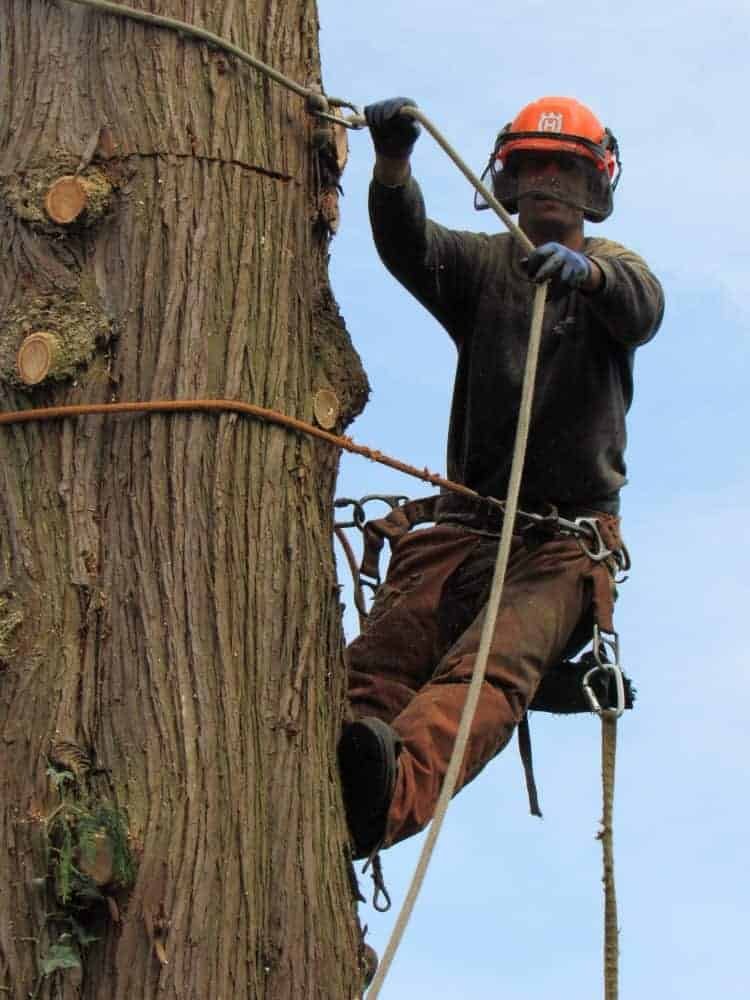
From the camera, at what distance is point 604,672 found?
14.6 feet

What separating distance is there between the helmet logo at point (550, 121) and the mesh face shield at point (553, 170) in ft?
0.07

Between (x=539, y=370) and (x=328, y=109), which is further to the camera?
(x=539, y=370)

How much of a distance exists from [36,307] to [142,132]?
1.24 ft

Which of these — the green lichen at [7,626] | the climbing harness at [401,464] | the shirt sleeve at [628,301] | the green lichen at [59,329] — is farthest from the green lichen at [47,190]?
the shirt sleeve at [628,301]

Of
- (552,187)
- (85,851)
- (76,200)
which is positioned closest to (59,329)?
(76,200)

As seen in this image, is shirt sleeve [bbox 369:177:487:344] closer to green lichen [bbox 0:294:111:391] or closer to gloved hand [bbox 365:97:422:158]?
gloved hand [bbox 365:97:422:158]

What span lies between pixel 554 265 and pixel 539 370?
0.68m

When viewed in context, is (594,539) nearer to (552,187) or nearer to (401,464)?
(401,464)

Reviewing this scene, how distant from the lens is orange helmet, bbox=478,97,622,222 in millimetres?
4895

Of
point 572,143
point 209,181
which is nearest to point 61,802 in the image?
point 209,181

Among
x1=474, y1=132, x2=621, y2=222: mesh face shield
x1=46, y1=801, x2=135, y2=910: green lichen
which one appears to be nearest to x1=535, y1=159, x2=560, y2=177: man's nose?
x1=474, y1=132, x2=621, y2=222: mesh face shield

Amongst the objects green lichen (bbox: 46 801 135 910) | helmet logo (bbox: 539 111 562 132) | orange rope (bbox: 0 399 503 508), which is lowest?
green lichen (bbox: 46 801 135 910)

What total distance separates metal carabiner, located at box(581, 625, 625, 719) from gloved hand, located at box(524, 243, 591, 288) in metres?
0.85

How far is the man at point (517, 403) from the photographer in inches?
178
